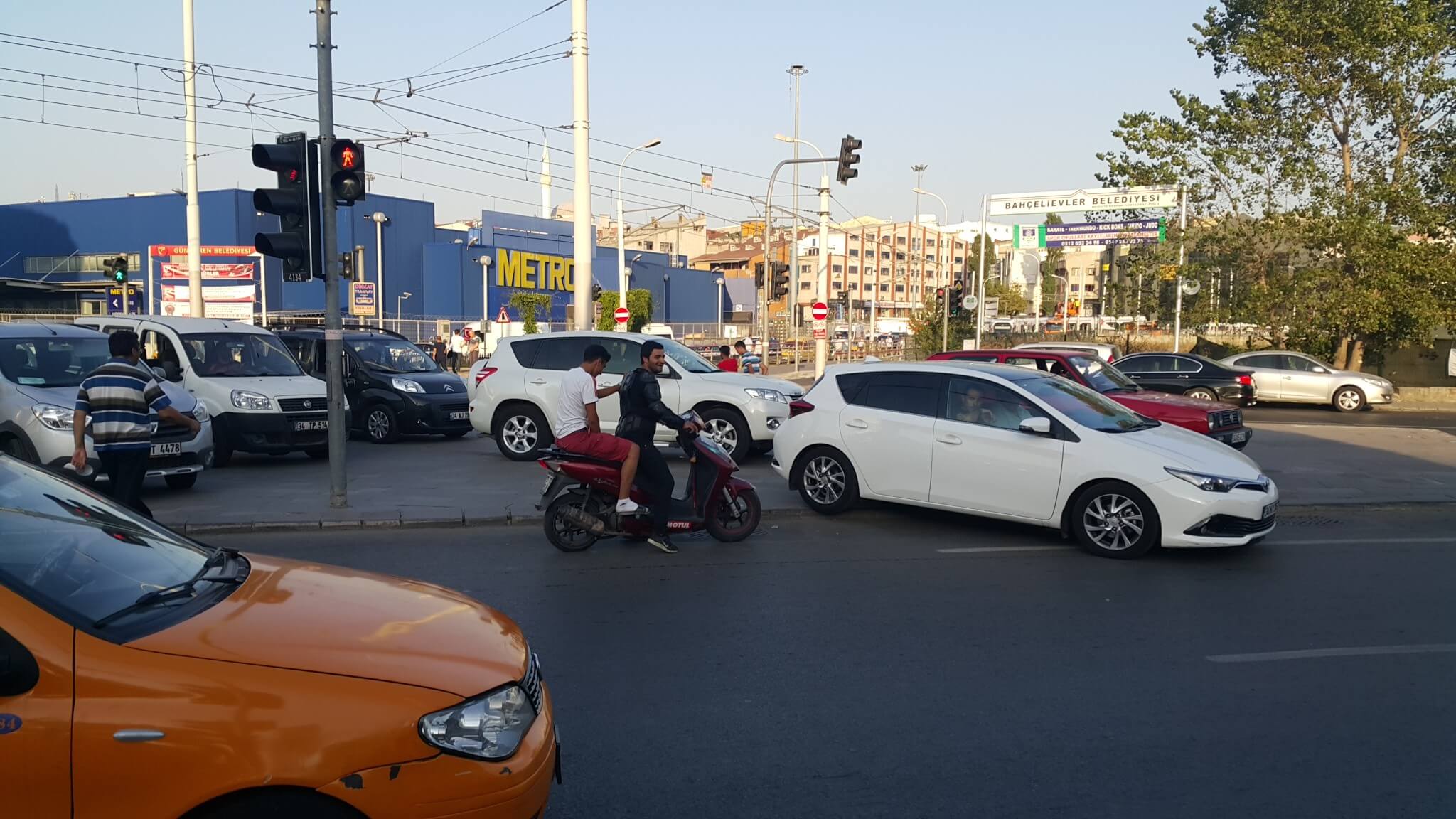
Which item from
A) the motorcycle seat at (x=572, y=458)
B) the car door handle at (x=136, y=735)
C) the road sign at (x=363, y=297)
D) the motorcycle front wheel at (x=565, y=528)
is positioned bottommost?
the motorcycle front wheel at (x=565, y=528)

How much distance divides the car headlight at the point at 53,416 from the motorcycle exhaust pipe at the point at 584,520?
5763 mm

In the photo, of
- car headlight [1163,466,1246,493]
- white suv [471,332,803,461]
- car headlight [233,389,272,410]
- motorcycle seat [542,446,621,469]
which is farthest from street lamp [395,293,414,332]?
car headlight [1163,466,1246,493]

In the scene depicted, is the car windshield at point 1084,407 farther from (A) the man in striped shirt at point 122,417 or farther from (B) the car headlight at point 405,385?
(B) the car headlight at point 405,385

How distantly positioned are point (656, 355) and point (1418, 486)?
9406mm

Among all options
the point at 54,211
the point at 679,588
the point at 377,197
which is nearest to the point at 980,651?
the point at 679,588

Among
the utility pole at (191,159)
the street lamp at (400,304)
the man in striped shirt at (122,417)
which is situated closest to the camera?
the man in striped shirt at (122,417)

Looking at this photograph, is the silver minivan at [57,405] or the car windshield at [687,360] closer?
the silver minivan at [57,405]

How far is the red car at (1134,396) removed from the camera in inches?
545

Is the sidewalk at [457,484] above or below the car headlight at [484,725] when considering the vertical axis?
below

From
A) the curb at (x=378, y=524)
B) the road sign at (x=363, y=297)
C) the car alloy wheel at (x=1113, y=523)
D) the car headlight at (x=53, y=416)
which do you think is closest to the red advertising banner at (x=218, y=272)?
the road sign at (x=363, y=297)

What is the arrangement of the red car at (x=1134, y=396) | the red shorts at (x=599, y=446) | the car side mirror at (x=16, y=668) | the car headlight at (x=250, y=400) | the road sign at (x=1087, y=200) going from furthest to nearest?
the road sign at (x=1087, y=200), the red car at (x=1134, y=396), the car headlight at (x=250, y=400), the red shorts at (x=599, y=446), the car side mirror at (x=16, y=668)

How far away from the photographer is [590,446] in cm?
868

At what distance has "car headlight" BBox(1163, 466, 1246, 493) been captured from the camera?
8.47 m

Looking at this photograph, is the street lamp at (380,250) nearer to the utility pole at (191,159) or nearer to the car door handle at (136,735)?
the utility pole at (191,159)
